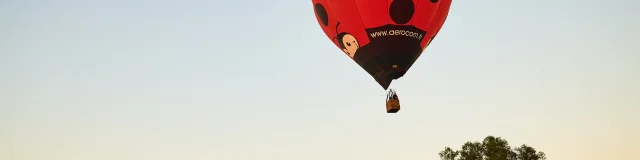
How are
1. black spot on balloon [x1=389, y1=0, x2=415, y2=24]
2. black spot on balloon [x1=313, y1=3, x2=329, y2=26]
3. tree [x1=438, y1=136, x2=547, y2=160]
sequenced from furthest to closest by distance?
tree [x1=438, y1=136, x2=547, y2=160] → black spot on balloon [x1=313, y1=3, x2=329, y2=26] → black spot on balloon [x1=389, y1=0, x2=415, y2=24]

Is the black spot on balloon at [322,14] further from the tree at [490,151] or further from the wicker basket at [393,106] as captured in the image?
the tree at [490,151]

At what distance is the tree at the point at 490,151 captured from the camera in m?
40.4

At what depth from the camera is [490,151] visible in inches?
1594

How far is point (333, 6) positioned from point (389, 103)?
388 cm

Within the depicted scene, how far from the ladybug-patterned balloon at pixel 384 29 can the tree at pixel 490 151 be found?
17486 mm

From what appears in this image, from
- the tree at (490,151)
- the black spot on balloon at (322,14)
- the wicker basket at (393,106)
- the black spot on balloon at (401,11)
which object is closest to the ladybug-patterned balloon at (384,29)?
the black spot on balloon at (401,11)

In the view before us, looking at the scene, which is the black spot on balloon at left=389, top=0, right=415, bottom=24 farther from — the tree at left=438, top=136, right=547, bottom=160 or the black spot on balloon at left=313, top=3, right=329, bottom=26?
the tree at left=438, top=136, right=547, bottom=160

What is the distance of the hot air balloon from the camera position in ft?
76.7

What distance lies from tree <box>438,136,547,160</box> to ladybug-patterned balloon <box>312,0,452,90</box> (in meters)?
17.5

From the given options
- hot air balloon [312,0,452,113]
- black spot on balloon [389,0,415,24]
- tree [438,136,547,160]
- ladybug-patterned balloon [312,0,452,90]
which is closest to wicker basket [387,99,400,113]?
hot air balloon [312,0,452,113]

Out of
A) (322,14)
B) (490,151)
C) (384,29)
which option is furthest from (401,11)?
(490,151)

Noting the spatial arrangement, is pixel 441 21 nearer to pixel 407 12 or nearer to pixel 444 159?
pixel 407 12

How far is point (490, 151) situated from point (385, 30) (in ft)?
63.8

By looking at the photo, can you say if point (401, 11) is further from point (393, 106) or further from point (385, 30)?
point (393, 106)
